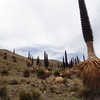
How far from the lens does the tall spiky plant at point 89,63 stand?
7367 millimetres

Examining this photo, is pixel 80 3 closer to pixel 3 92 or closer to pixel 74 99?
pixel 74 99

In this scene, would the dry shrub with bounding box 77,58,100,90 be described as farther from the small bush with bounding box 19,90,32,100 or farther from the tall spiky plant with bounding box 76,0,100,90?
the small bush with bounding box 19,90,32,100

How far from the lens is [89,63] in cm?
785

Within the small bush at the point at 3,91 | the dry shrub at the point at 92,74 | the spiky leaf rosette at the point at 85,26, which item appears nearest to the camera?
the dry shrub at the point at 92,74

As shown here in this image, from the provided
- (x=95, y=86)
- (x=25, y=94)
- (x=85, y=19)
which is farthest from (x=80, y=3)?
(x=25, y=94)

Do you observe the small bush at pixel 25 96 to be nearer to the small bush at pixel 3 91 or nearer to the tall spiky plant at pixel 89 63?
the small bush at pixel 3 91

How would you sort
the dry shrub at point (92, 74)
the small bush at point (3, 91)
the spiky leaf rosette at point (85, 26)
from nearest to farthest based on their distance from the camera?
the dry shrub at point (92, 74) < the small bush at point (3, 91) < the spiky leaf rosette at point (85, 26)

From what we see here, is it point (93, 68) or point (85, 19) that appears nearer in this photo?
point (93, 68)

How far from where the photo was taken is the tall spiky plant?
24.2ft

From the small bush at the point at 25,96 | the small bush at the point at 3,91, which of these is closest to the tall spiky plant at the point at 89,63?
the small bush at the point at 25,96

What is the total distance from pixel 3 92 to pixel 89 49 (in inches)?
237

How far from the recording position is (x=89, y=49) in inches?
336

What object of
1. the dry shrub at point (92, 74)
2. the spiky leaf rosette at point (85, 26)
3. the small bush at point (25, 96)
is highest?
the spiky leaf rosette at point (85, 26)

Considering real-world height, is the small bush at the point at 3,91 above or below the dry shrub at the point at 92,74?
below
